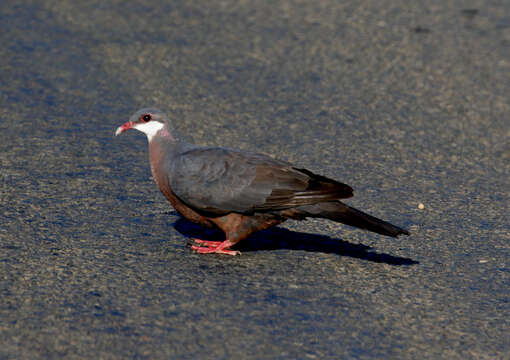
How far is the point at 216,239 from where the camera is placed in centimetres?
573

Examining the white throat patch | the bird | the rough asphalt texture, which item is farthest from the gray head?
the rough asphalt texture

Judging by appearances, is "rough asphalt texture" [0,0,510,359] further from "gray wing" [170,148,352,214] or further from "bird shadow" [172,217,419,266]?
"gray wing" [170,148,352,214]

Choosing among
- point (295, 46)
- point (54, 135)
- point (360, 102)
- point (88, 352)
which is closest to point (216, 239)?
point (88, 352)

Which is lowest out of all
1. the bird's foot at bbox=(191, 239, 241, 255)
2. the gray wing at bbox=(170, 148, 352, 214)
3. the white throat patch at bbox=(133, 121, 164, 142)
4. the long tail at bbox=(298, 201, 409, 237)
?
the bird's foot at bbox=(191, 239, 241, 255)

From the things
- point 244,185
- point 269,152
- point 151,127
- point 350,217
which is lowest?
point 350,217

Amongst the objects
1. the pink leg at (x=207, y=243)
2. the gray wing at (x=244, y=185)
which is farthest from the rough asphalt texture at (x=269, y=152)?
the gray wing at (x=244, y=185)

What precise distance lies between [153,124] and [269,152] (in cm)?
162

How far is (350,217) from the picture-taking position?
5195 mm

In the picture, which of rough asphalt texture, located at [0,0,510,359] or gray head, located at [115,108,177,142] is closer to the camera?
rough asphalt texture, located at [0,0,510,359]

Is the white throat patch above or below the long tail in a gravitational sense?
above

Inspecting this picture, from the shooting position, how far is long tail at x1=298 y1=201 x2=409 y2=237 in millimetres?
5168

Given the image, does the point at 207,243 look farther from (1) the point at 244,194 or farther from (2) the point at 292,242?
(2) the point at 292,242

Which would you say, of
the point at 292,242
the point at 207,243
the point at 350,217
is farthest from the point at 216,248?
the point at 350,217

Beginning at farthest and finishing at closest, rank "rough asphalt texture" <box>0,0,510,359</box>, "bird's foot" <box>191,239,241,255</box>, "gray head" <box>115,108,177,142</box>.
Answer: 1. "gray head" <box>115,108,177,142</box>
2. "bird's foot" <box>191,239,241,255</box>
3. "rough asphalt texture" <box>0,0,510,359</box>
